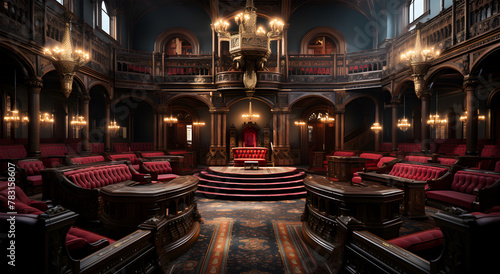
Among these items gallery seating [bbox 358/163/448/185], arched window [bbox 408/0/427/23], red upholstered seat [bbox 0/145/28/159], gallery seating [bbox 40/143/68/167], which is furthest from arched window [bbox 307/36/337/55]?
red upholstered seat [bbox 0/145/28/159]

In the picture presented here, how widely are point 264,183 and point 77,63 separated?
671 centimetres

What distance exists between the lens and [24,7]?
8312mm

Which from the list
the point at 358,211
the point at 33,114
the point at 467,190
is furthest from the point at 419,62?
the point at 33,114

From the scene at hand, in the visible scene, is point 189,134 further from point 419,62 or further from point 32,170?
point 419,62

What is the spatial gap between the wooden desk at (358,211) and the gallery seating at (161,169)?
18.5 feet

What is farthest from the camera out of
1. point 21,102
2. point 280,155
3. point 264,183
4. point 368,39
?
point 368,39

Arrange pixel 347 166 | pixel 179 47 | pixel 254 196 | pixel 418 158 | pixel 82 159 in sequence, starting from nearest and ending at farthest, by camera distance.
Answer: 1. pixel 254 196
2. pixel 82 159
3. pixel 347 166
4. pixel 418 158
5. pixel 179 47

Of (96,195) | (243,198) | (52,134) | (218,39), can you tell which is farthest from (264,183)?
(52,134)

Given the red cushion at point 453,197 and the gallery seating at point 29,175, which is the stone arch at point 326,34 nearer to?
the red cushion at point 453,197

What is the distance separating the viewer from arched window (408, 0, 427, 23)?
12.8 m

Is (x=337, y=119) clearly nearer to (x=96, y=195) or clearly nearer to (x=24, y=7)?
(x=96, y=195)

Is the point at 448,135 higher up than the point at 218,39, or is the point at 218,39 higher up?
the point at 218,39

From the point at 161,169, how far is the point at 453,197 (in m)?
8.91

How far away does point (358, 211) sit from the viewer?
14.1ft
